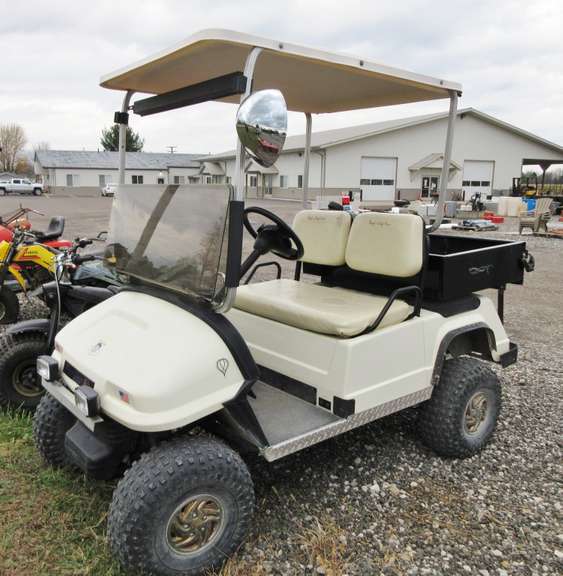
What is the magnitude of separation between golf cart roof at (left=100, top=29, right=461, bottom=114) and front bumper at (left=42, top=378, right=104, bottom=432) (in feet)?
4.70

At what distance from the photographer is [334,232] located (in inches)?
136

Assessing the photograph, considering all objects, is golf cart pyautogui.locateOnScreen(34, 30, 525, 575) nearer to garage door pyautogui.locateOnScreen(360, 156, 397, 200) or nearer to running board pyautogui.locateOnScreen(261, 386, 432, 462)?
running board pyautogui.locateOnScreen(261, 386, 432, 462)

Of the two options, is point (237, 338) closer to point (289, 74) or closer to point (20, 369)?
point (289, 74)

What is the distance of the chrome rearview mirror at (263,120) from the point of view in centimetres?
177

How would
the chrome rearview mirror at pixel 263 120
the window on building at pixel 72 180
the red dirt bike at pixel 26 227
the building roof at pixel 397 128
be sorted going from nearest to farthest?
the chrome rearview mirror at pixel 263 120 < the red dirt bike at pixel 26 227 < the building roof at pixel 397 128 < the window on building at pixel 72 180

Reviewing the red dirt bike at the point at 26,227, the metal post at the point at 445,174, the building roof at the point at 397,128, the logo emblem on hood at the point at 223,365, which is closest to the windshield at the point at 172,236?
the logo emblem on hood at the point at 223,365

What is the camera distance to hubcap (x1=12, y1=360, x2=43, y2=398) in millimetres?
3398

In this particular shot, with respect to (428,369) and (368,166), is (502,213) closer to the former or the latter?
(368,166)

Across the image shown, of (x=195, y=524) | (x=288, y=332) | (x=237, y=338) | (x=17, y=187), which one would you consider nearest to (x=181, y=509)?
Result: (x=195, y=524)

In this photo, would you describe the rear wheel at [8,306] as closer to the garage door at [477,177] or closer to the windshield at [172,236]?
the windshield at [172,236]

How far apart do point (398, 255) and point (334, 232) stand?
0.60m

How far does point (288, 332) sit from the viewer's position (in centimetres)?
276

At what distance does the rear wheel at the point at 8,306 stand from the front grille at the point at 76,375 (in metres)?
3.42

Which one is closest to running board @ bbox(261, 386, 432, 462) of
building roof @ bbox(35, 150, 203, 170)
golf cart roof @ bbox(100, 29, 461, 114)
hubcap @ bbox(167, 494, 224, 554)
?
hubcap @ bbox(167, 494, 224, 554)
